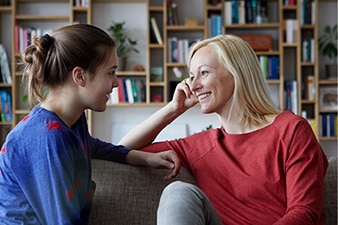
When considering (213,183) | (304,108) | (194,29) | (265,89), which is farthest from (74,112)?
(304,108)

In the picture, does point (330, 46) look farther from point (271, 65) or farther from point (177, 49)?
point (177, 49)

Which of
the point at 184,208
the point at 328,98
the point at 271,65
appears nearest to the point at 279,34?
the point at 271,65

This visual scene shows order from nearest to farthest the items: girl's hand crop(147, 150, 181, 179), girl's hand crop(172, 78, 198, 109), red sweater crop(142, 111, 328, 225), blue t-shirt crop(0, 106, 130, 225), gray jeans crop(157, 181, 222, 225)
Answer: gray jeans crop(157, 181, 222, 225)
blue t-shirt crop(0, 106, 130, 225)
red sweater crop(142, 111, 328, 225)
girl's hand crop(147, 150, 181, 179)
girl's hand crop(172, 78, 198, 109)

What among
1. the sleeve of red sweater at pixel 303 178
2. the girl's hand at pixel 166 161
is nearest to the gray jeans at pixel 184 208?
the sleeve of red sweater at pixel 303 178

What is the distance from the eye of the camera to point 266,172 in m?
1.67

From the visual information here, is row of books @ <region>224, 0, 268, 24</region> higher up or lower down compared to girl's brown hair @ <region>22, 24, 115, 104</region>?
higher up

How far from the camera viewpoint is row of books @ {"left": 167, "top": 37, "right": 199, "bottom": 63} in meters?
5.05

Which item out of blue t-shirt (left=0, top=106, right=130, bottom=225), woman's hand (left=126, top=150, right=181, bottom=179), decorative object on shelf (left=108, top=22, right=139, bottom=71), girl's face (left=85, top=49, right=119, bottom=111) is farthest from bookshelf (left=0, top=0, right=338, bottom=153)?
blue t-shirt (left=0, top=106, right=130, bottom=225)

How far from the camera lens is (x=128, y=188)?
5.96 feet

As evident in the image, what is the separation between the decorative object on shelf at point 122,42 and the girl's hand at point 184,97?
306cm

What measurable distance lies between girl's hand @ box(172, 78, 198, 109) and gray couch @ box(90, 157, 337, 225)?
246mm

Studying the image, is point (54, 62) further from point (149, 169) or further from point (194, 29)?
point (194, 29)

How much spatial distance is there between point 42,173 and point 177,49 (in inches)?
147

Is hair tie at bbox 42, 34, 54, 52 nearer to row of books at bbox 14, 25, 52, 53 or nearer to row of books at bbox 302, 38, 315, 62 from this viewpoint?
row of books at bbox 14, 25, 52, 53
